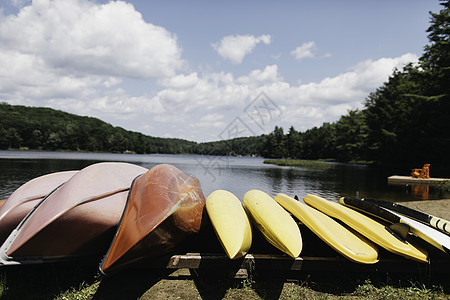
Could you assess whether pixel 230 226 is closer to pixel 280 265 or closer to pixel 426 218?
pixel 280 265

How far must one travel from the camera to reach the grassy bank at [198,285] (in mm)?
2668

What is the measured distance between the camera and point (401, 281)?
3.03 meters

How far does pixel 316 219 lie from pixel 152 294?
2017mm

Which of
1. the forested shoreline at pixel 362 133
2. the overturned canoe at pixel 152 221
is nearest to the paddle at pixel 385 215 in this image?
the overturned canoe at pixel 152 221

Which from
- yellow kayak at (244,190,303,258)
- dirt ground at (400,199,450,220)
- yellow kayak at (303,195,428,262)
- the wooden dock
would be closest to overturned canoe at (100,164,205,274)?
yellow kayak at (244,190,303,258)

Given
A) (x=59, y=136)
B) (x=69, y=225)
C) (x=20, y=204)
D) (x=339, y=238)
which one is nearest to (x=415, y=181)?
(x=339, y=238)

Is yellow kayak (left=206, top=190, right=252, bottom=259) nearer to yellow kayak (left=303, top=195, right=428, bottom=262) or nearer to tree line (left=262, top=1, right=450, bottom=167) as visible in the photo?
yellow kayak (left=303, top=195, right=428, bottom=262)

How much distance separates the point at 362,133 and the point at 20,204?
63876 millimetres

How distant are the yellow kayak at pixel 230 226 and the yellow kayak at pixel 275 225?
0.17 metres

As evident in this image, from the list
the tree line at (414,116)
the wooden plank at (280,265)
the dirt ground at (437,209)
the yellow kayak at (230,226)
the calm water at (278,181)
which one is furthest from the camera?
the tree line at (414,116)

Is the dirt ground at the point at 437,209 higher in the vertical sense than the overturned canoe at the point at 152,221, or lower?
lower

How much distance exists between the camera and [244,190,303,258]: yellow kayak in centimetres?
280

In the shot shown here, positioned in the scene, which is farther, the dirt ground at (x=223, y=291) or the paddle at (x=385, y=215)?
the paddle at (x=385, y=215)

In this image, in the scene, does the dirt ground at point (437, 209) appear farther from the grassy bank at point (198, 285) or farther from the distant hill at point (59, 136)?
the distant hill at point (59, 136)
